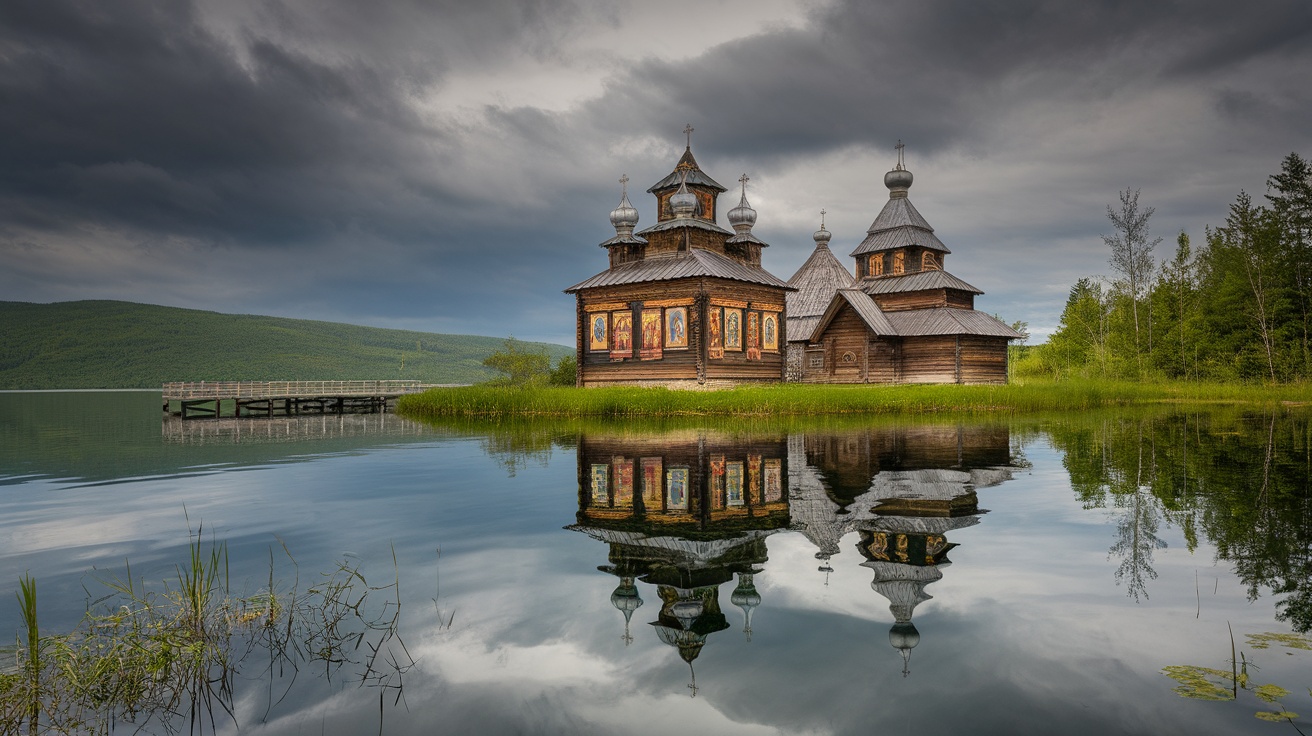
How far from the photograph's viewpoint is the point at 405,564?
312 inches

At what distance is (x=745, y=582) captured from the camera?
6.85 m

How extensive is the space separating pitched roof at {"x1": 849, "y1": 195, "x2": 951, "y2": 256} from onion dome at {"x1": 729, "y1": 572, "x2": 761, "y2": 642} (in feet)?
147

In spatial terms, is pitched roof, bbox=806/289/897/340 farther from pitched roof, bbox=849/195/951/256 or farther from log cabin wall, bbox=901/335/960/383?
pitched roof, bbox=849/195/951/256

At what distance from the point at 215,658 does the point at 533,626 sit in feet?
7.64

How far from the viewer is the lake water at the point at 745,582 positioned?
4473 mm

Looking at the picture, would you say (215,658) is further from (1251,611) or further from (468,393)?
(468,393)

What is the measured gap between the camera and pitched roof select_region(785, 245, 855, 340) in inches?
1946

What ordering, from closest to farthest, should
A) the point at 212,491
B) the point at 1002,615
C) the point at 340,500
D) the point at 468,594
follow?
the point at 1002,615 < the point at 468,594 < the point at 340,500 < the point at 212,491

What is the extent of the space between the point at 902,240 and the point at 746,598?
45598 millimetres

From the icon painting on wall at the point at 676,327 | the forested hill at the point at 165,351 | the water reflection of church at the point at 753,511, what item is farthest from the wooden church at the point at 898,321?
the forested hill at the point at 165,351

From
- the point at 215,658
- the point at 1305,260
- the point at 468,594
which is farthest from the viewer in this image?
the point at 1305,260

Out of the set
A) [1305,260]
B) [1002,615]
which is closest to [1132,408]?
[1305,260]

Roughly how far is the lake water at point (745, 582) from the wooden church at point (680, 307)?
2099 cm

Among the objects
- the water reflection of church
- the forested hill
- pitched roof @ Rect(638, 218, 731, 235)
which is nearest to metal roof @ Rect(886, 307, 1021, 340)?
pitched roof @ Rect(638, 218, 731, 235)
